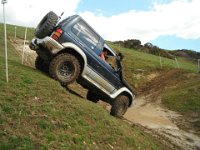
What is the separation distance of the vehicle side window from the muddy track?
5.82 feet

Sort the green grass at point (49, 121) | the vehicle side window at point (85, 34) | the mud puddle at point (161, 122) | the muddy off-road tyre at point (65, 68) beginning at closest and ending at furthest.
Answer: the green grass at point (49, 121) → the muddy off-road tyre at point (65, 68) → the vehicle side window at point (85, 34) → the mud puddle at point (161, 122)

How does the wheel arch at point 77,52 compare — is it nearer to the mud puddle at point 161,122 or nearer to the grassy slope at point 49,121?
the grassy slope at point 49,121

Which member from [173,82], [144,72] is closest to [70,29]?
[173,82]

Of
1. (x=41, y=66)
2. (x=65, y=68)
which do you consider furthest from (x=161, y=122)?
(x=65, y=68)

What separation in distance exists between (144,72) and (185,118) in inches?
459

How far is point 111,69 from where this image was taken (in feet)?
46.1

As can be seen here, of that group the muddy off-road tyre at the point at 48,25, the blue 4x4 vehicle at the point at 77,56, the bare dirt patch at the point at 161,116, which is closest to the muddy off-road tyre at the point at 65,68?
the blue 4x4 vehicle at the point at 77,56

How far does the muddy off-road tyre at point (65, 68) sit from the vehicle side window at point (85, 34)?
2.43ft

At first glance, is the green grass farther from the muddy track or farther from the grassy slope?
the muddy track

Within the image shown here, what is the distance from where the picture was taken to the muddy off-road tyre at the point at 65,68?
510 inches

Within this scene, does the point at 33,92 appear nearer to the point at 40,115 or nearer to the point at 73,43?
the point at 40,115

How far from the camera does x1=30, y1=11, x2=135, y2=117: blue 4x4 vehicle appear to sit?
13.0 meters

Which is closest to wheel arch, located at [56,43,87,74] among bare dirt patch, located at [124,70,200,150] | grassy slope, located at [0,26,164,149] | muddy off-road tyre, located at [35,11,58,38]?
muddy off-road tyre, located at [35,11,58,38]

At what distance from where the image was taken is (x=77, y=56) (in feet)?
43.6
